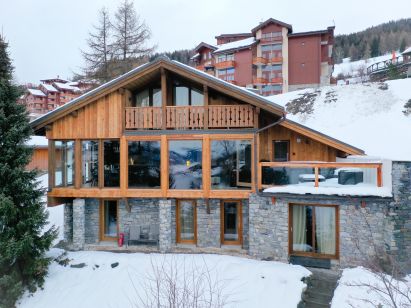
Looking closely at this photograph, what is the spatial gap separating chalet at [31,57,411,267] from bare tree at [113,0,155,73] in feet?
Result: 33.9

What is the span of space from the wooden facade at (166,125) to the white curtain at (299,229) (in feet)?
6.48

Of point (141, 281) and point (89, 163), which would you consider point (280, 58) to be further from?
point (141, 281)

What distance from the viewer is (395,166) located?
10.5m

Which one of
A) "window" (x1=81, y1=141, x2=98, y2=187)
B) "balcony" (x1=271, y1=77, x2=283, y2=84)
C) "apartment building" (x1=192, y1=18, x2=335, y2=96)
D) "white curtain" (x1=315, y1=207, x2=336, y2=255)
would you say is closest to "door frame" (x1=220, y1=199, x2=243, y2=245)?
"white curtain" (x1=315, y1=207, x2=336, y2=255)

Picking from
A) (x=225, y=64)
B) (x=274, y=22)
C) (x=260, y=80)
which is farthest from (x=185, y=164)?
(x=225, y=64)

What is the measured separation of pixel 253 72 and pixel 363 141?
836 inches

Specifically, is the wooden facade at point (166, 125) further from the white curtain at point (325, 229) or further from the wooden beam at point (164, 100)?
the white curtain at point (325, 229)

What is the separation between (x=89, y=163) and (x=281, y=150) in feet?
27.0

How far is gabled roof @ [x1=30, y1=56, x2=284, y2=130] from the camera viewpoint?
12.3 m

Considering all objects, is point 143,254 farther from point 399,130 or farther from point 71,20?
point 71,20

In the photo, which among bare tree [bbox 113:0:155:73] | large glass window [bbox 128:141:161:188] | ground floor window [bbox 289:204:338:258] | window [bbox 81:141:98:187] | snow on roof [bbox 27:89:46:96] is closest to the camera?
ground floor window [bbox 289:204:338:258]

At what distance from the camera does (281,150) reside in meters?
14.0

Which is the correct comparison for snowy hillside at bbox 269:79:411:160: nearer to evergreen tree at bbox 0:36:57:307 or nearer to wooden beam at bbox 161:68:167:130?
wooden beam at bbox 161:68:167:130

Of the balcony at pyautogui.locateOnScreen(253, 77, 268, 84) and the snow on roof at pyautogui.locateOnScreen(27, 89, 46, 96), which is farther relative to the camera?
the snow on roof at pyautogui.locateOnScreen(27, 89, 46, 96)
